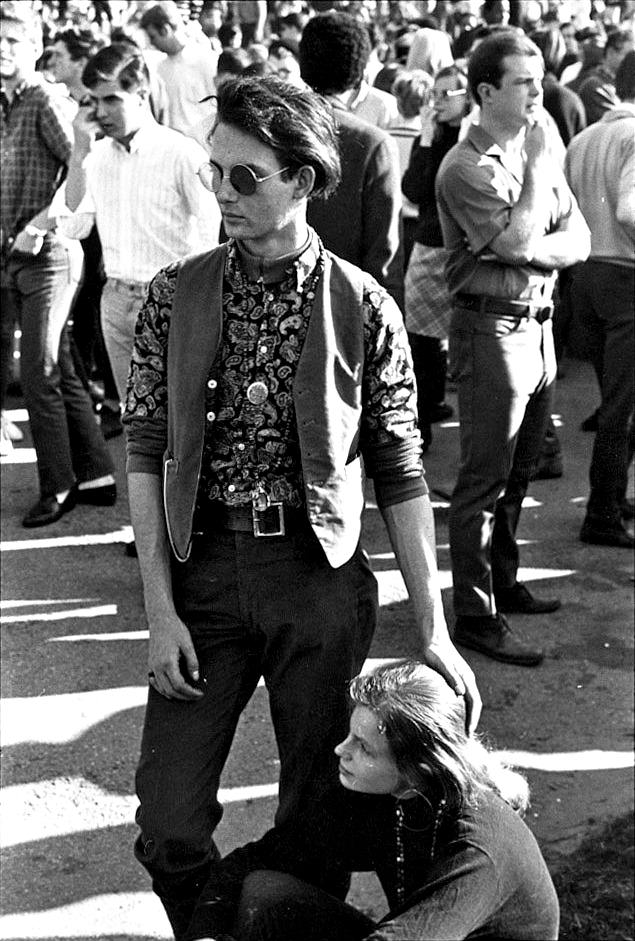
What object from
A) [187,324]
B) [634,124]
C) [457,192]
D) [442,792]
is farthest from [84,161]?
[442,792]

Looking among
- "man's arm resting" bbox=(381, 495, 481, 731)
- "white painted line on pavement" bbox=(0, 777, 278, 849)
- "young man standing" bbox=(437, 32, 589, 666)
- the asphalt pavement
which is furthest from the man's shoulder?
"man's arm resting" bbox=(381, 495, 481, 731)

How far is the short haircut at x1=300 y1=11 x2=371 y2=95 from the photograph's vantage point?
4840mm

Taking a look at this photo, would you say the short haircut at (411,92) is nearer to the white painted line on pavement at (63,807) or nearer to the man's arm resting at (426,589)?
the white painted line on pavement at (63,807)

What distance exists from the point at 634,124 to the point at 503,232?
1.42 metres

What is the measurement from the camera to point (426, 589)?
9.10 feet

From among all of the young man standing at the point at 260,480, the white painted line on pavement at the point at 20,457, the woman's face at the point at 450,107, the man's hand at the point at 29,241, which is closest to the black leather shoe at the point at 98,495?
the white painted line on pavement at the point at 20,457

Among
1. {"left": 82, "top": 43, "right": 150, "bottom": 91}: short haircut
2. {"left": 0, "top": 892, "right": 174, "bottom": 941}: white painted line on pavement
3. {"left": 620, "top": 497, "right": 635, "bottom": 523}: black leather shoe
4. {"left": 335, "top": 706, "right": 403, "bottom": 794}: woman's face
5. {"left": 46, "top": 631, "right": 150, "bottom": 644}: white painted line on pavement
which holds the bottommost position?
{"left": 620, "top": 497, "right": 635, "bottom": 523}: black leather shoe

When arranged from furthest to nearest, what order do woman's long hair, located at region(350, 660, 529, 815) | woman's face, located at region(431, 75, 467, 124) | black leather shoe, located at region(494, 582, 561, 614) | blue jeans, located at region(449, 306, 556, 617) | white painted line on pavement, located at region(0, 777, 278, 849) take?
woman's face, located at region(431, 75, 467, 124)
black leather shoe, located at region(494, 582, 561, 614)
blue jeans, located at region(449, 306, 556, 617)
white painted line on pavement, located at region(0, 777, 278, 849)
woman's long hair, located at region(350, 660, 529, 815)

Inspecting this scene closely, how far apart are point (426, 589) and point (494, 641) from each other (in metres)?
2.19

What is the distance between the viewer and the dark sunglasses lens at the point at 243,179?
2.61 metres

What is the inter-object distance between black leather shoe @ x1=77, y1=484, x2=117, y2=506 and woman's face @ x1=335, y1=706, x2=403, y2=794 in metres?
3.60

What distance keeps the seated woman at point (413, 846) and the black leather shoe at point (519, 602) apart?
97.6 inches

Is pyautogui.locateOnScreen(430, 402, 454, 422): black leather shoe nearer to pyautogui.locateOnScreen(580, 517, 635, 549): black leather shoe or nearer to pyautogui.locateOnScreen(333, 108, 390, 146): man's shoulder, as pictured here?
pyautogui.locateOnScreen(580, 517, 635, 549): black leather shoe

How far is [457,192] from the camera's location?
4.57 meters
